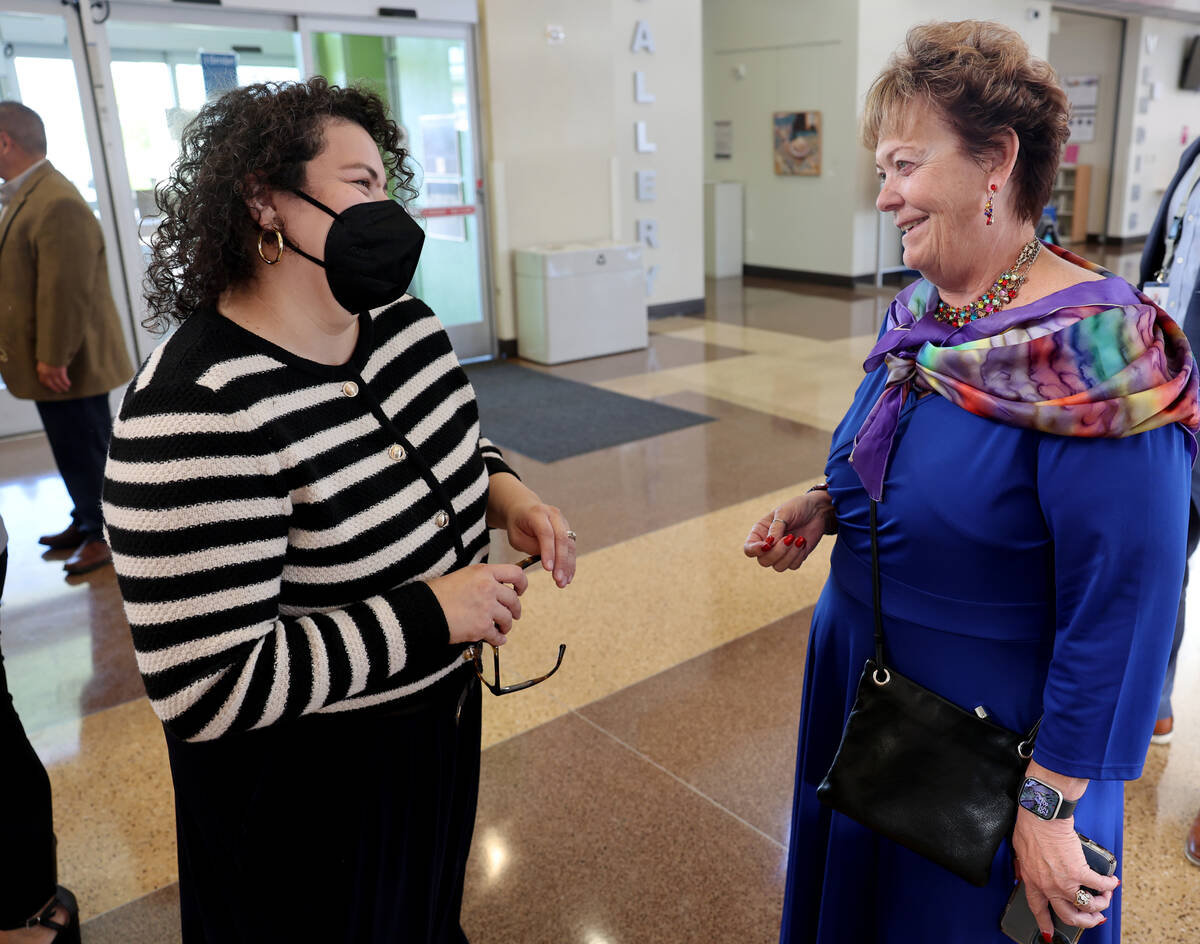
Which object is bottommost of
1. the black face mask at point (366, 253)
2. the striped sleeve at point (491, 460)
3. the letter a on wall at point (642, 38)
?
the striped sleeve at point (491, 460)

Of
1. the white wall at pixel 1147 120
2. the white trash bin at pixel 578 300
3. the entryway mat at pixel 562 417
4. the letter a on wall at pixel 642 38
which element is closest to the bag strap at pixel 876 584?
the entryway mat at pixel 562 417

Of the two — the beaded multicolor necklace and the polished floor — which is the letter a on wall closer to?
the polished floor

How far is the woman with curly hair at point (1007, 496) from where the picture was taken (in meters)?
1.09

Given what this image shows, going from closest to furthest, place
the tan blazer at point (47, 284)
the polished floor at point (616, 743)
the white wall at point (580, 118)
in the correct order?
the polished floor at point (616, 743), the tan blazer at point (47, 284), the white wall at point (580, 118)

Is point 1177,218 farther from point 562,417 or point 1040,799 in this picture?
point 562,417

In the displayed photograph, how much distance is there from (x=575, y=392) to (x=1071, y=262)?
5265 millimetres

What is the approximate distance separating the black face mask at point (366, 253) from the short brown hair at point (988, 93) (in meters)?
0.64

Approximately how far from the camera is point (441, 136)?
708 cm

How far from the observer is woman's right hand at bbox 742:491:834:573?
154 centimetres

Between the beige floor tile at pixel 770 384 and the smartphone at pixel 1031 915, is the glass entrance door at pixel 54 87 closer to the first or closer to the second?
the beige floor tile at pixel 770 384

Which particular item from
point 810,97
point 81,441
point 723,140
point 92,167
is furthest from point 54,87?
point 723,140

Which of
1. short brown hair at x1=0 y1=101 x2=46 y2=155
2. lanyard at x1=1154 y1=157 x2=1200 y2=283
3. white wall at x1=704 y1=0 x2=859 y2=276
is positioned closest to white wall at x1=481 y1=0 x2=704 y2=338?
white wall at x1=704 y1=0 x2=859 y2=276

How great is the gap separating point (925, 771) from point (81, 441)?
3.72 m

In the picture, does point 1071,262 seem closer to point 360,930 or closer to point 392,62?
point 360,930
